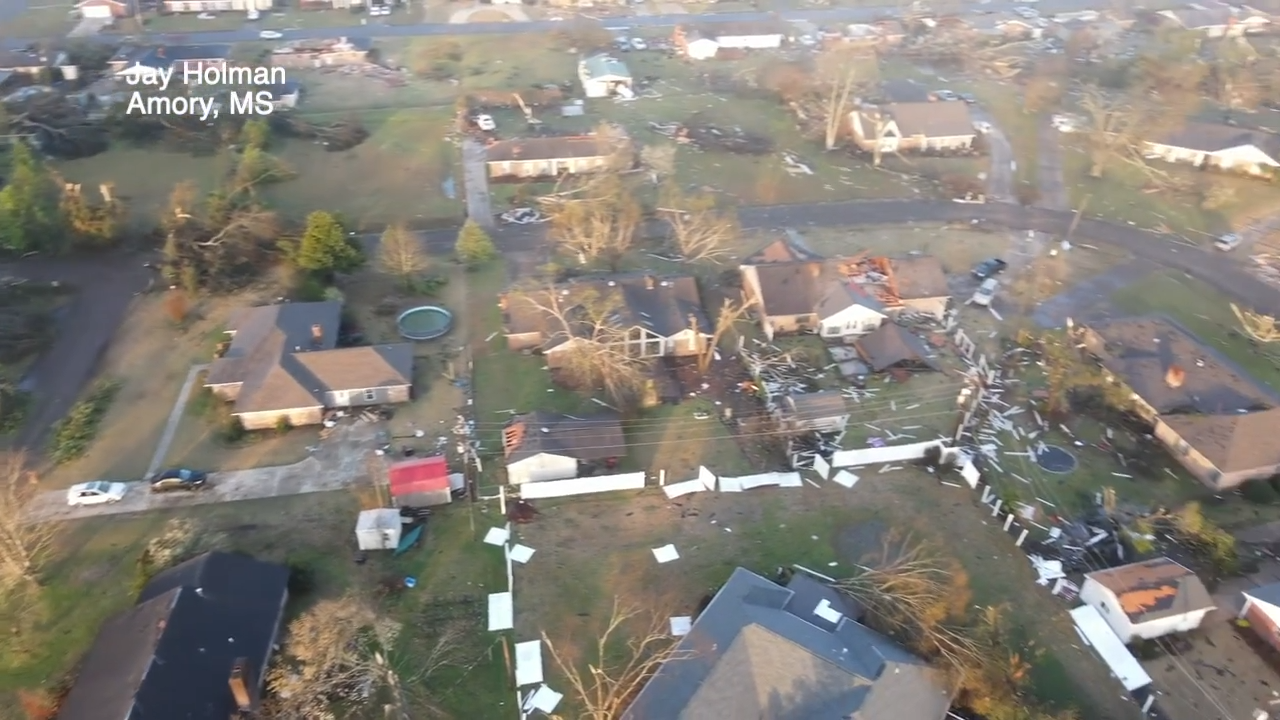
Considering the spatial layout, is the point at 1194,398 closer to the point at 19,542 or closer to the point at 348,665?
the point at 348,665

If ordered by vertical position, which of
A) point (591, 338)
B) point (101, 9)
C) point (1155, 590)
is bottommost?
point (1155, 590)

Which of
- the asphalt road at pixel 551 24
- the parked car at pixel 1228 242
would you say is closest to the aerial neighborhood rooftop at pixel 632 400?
the parked car at pixel 1228 242

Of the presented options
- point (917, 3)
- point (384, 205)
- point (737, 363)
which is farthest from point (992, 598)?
point (917, 3)

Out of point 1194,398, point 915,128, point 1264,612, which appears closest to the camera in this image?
point 1264,612

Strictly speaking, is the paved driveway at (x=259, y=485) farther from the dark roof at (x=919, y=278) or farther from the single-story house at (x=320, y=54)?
the single-story house at (x=320, y=54)

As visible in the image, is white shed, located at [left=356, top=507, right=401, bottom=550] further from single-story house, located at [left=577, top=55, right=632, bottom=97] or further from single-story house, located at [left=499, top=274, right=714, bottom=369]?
single-story house, located at [left=577, top=55, right=632, bottom=97]

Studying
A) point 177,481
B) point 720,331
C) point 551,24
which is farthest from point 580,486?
point 551,24
